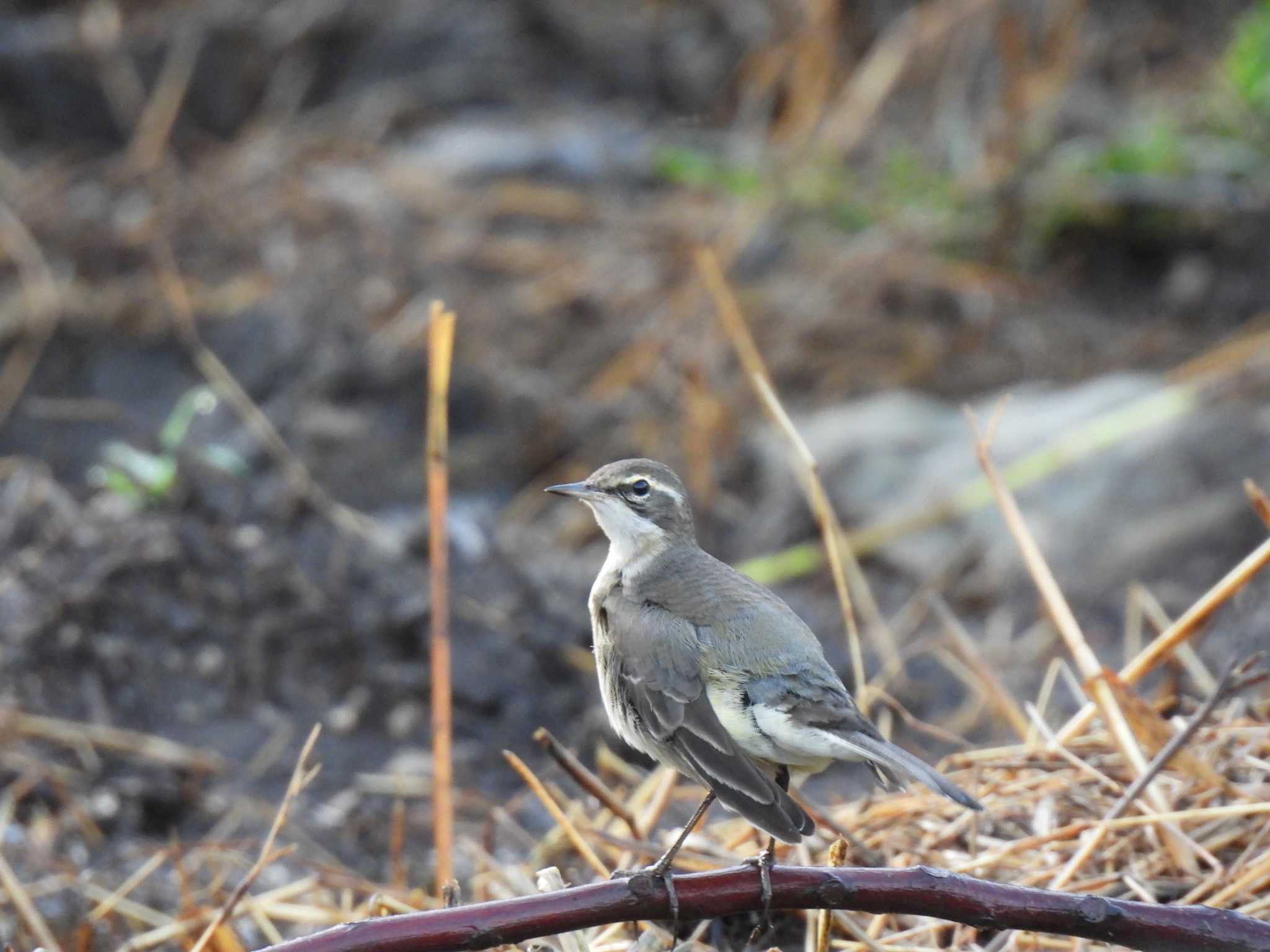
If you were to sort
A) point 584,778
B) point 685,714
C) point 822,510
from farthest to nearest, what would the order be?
point 822,510 → point 584,778 → point 685,714

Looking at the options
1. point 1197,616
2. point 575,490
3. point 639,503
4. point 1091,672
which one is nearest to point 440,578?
point 575,490

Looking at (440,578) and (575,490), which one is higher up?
(575,490)

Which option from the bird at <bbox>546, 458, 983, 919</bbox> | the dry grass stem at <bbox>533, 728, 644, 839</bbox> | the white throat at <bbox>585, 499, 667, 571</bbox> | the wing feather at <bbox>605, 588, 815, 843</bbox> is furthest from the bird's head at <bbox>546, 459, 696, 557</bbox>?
the dry grass stem at <bbox>533, 728, 644, 839</bbox>

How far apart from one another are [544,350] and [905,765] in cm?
694

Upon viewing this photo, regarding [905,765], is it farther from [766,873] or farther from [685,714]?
[685,714]

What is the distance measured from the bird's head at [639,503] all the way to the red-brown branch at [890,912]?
47.4 inches

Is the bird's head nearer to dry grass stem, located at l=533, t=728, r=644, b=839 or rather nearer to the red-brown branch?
dry grass stem, located at l=533, t=728, r=644, b=839

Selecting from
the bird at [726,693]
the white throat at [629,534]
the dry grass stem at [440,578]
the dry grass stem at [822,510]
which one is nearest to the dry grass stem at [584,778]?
the bird at [726,693]

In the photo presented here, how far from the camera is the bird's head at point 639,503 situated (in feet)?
12.8

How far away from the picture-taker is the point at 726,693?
333 centimetres

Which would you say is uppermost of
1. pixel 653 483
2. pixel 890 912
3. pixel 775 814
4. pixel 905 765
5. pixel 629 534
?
pixel 653 483

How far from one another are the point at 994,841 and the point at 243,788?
287 cm

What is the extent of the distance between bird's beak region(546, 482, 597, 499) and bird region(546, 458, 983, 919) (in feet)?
0.05

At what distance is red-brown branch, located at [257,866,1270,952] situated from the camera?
106 inches
